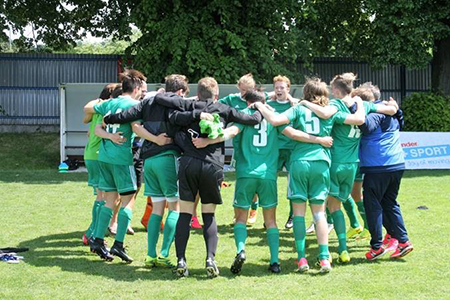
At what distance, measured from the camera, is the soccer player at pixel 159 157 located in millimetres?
6852

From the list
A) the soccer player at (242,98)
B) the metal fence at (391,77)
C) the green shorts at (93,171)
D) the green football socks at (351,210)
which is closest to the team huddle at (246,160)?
the soccer player at (242,98)

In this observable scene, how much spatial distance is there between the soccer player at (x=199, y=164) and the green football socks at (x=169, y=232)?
30 centimetres

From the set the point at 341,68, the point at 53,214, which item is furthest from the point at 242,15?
the point at 53,214

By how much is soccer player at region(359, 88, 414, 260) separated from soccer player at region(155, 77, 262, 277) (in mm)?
1413

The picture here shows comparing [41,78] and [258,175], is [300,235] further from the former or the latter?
[41,78]

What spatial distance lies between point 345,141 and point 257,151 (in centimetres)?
107

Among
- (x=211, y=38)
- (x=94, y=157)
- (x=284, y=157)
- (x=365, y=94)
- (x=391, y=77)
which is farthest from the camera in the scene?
(x=391, y=77)

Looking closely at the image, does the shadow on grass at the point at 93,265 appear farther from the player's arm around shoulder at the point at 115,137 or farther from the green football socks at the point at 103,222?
the player's arm around shoulder at the point at 115,137

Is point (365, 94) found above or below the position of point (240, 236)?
above

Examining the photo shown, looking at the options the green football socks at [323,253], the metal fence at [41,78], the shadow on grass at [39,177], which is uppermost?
the metal fence at [41,78]

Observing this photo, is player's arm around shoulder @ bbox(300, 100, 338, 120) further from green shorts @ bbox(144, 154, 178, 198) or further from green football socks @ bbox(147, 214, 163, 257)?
green football socks @ bbox(147, 214, 163, 257)

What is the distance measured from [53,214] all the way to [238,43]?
31.8 ft

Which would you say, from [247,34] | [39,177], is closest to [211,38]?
[247,34]

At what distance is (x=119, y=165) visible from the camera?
24.0 feet
